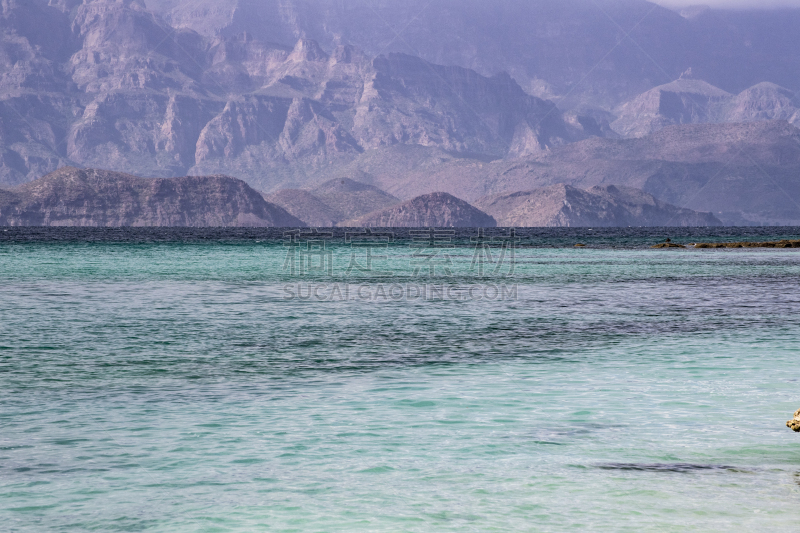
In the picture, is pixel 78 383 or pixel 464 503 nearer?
pixel 464 503

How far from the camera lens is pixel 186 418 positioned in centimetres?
1817

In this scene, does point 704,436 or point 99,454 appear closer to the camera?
point 99,454

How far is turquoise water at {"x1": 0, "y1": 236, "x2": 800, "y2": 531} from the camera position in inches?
486

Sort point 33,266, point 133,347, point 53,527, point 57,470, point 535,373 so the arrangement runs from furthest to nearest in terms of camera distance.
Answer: point 33,266 < point 133,347 < point 535,373 < point 57,470 < point 53,527

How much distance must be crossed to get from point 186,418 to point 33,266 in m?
77.9

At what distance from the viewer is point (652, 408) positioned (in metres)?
19.3

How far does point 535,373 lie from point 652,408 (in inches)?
215

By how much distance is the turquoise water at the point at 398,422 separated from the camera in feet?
40.5

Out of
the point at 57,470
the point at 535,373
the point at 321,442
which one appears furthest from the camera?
the point at 535,373

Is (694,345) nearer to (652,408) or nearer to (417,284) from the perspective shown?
(652,408)

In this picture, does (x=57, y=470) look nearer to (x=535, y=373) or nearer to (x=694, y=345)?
(x=535, y=373)

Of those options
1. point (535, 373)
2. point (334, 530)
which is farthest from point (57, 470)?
point (535, 373)

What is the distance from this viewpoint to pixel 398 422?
59.1 ft

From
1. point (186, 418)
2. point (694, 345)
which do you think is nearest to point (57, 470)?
point (186, 418)
